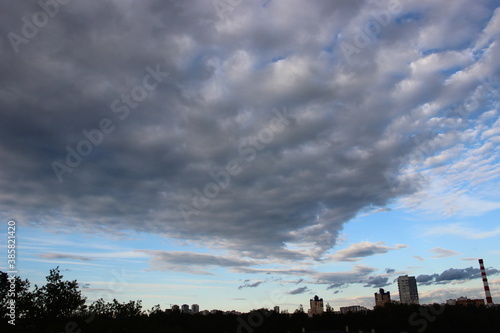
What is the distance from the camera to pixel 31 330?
197ft

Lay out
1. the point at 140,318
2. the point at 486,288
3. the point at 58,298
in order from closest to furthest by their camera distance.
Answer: the point at 140,318 < the point at 58,298 < the point at 486,288

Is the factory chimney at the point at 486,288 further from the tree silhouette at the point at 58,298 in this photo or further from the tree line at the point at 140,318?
the tree silhouette at the point at 58,298

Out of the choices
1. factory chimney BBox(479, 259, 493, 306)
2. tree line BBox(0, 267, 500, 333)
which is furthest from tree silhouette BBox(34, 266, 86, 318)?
factory chimney BBox(479, 259, 493, 306)

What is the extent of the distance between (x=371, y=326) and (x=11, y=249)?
87.1 meters

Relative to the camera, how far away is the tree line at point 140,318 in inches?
1796

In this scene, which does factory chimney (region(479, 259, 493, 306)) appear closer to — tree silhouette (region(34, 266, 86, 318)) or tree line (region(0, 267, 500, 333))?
tree line (region(0, 267, 500, 333))

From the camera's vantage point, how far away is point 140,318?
48.5 meters

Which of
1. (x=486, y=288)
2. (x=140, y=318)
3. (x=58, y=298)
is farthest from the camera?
(x=486, y=288)

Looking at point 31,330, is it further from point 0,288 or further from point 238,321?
point 238,321

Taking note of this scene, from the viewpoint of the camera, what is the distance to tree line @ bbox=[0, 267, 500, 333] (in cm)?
4562

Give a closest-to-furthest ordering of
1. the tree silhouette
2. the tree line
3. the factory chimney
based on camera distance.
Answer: the tree line, the tree silhouette, the factory chimney

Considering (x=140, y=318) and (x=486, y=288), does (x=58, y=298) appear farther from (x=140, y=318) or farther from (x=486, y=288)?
(x=486, y=288)

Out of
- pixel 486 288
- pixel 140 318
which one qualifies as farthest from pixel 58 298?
pixel 486 288

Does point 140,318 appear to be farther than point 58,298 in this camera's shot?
No
